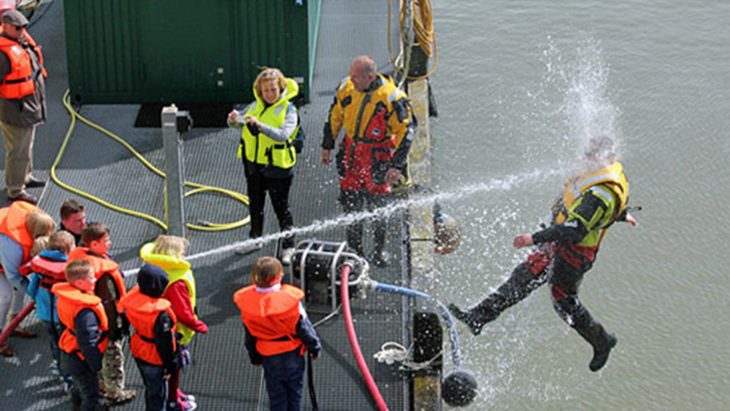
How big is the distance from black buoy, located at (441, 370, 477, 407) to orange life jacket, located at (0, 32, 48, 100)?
13.2 ft

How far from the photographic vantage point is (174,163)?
8367mm

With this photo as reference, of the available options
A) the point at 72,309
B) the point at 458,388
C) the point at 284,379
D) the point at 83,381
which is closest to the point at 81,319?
the point at 72,309

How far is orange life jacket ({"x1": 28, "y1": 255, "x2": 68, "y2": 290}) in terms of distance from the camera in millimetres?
6828

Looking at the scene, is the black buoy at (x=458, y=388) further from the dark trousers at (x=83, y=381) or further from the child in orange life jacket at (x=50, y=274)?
the child in orange life jacket at (x=50, y=274)

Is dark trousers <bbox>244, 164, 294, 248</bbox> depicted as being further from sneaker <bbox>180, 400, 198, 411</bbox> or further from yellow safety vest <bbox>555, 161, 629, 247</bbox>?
yellow safety vest <bbox>555, 161, 629, 247</bbox>

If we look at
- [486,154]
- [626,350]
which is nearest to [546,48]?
[486,154]

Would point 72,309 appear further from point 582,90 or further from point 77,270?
point 582,90

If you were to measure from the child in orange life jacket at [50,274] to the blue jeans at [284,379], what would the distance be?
132cm

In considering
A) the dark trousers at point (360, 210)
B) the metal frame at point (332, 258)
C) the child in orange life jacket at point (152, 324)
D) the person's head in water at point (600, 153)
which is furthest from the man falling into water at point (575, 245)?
the child in orange life jacket at point (152, 324)

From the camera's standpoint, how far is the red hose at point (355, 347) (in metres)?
7.22

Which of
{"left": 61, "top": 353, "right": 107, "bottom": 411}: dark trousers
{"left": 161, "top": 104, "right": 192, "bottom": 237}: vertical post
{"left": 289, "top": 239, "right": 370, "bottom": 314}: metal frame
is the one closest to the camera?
{"left": 61, "top": 353, "right": 107, "bottom": 411}: dark trousers

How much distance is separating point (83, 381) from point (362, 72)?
9.78 ft

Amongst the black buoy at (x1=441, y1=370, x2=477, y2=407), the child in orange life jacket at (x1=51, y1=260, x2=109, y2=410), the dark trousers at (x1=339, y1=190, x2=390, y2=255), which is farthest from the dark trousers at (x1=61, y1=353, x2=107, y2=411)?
the dark trousers at (x1=339, y1=190, x2=390, y2=255)

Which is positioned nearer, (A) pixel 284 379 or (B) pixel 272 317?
(B) pixel 272 317
